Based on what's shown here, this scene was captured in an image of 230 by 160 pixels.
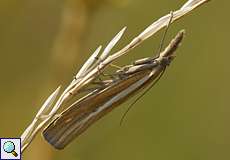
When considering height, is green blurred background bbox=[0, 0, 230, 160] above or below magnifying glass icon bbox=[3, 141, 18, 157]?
above

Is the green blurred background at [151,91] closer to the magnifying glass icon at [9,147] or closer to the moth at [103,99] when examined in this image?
the magnifying glass icon at [9,147]

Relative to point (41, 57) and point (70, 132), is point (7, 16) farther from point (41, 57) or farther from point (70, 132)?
point (70, 132)

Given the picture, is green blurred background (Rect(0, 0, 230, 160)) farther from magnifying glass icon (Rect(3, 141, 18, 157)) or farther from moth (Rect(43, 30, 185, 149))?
moth (Rect(43, 30, 185, 149))

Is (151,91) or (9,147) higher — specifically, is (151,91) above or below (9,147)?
above

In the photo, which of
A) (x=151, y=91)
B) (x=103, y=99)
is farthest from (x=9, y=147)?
(x=151, y=91)

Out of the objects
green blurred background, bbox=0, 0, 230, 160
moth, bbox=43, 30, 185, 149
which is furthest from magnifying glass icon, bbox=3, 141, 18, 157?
green blurred background, bbox=0, 0, 230, 160

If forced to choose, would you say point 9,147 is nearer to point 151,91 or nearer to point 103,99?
point 103,99

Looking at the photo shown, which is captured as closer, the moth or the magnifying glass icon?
the moth
